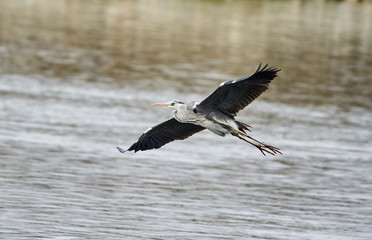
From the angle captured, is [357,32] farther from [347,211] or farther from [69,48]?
[347,211]

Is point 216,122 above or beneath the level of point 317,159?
above

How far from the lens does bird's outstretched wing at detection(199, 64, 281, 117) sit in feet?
34.4

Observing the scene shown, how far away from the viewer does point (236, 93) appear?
10.9m

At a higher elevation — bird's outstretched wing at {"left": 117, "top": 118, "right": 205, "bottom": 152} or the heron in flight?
the heron in flight

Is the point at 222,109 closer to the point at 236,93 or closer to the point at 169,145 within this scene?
the point at 236,93

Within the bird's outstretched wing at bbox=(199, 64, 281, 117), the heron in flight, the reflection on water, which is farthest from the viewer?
the reflection on water

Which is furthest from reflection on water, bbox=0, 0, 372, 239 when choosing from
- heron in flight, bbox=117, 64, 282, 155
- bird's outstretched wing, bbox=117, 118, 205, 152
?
heron in flight, bbox=117, 64, 282, 155

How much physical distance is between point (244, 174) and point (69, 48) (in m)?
13.6

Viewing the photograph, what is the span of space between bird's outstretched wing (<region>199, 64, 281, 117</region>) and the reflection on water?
5.57 ft

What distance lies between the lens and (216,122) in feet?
36.1

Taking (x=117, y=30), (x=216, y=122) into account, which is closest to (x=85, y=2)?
(x=117, y=30)

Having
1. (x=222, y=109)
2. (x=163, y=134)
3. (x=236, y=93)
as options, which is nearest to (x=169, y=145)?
(x=163, y=134)

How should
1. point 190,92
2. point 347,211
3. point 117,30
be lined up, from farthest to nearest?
point 117,30 < point 190,92 < point 347,211

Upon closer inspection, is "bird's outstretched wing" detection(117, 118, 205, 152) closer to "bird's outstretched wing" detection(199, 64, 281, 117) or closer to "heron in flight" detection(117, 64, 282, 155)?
"heron in flight" detection(117, 64, 282, 155)
